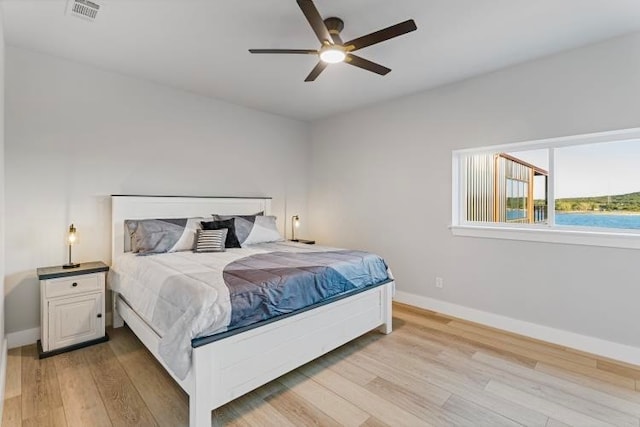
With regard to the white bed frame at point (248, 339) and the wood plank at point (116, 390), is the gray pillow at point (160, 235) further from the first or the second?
the wood plank at point (116, 390)

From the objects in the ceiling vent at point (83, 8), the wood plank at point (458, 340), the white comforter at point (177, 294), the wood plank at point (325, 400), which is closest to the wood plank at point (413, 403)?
the wood plank at point (325, 400)

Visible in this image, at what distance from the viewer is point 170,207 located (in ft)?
12.1

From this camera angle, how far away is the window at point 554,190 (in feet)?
8.89

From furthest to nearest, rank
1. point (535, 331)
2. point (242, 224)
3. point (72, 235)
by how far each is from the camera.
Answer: point (242, 224) < point (535, 331) < point (72, 235)

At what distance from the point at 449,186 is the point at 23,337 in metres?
4.52

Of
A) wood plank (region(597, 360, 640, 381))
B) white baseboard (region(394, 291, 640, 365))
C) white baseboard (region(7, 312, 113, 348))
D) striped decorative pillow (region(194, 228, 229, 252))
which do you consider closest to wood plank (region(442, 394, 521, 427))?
wood plank (region(597, 360, 640, 381))

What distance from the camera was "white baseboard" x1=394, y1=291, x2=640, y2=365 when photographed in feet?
8.48

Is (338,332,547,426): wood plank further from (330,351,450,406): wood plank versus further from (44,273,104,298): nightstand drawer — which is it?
(44,273,104,298): nightstand drawer

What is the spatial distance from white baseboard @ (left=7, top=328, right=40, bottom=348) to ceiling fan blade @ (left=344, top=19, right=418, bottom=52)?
3.72 meters

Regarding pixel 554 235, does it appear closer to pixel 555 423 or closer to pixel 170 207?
Answer: pixel 555 423

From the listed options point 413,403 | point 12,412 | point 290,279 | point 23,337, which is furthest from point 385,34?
point 23,337

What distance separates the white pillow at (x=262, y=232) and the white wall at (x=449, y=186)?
121 cm

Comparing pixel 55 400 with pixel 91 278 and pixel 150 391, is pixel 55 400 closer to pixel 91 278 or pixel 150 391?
pixel 150 391

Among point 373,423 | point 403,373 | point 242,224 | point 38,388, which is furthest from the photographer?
point 242,224
